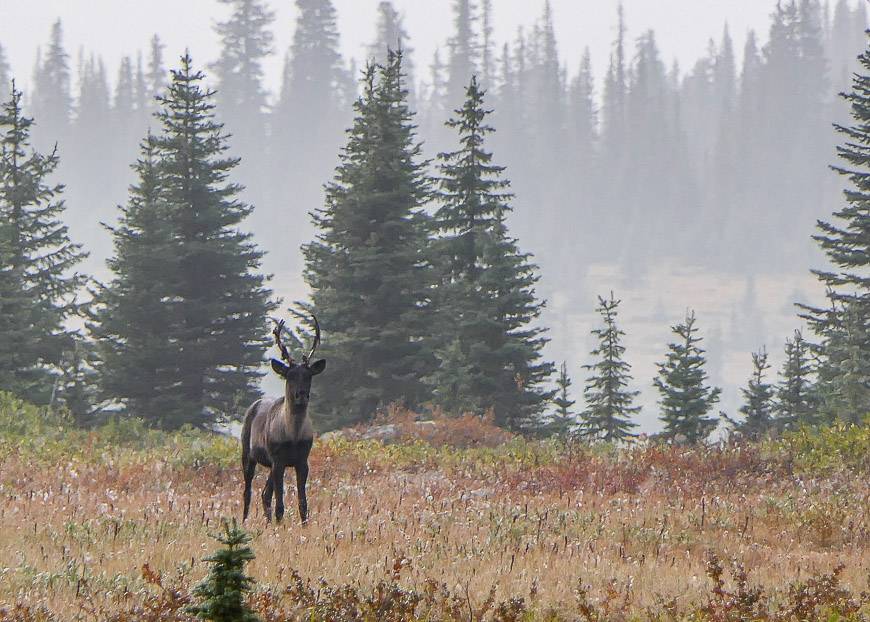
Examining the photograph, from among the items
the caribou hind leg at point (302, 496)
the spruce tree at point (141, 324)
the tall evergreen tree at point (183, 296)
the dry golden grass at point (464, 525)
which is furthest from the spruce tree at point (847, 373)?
the spruce tree at point (141, 324)

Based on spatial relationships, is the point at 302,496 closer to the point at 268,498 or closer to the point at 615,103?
the point at 268,498

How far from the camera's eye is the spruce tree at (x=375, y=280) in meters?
28.6

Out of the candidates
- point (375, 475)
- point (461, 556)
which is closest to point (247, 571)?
point (461, 556)

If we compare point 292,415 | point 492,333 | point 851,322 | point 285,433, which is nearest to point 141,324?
point 492,333

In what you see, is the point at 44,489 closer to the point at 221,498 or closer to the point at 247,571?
the point at 221,498

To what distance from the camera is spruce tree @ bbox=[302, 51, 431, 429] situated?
28.6 metres

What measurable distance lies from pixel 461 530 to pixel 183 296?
1996cm

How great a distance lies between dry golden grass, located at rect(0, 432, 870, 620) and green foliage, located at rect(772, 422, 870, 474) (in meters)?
0.36

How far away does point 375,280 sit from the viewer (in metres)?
29.1

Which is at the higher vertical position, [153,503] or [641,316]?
[641,316]

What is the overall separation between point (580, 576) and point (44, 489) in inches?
315

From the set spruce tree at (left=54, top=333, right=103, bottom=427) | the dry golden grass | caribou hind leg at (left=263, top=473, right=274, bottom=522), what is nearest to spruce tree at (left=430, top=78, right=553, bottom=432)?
the dry golden grass

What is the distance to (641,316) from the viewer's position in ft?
356

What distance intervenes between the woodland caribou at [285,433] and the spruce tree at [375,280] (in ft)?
48.2
